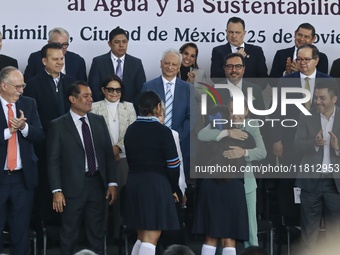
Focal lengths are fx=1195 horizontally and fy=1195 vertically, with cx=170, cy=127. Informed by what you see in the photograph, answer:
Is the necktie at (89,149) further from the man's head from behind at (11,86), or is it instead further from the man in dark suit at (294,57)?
the man in dark suit at (294,57)

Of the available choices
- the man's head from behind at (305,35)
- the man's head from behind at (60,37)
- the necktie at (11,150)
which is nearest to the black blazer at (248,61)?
the man's head from behind at (305,35)

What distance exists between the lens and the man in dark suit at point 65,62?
13.8 m

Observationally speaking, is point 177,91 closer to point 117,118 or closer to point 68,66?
point 117,118

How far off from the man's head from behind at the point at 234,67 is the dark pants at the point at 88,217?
205cm

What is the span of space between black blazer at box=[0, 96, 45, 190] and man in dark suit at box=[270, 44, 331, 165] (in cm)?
276

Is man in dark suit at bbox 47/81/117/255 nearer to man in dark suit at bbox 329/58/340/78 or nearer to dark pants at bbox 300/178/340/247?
dark pants at bbox 300/178/340/247

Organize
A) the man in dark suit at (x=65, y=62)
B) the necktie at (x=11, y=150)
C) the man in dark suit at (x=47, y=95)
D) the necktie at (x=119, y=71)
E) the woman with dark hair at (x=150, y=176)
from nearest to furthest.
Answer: the woman with dark hair at (x=150, y=176) → the necktie at (x=11, y=150) → the man in dark suit at (x=47, y=95) → the man in dark suit at (x=65, y=62) → the necktie at (x=119, y=71)

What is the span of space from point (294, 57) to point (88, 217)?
11.4ft

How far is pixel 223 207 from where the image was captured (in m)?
12.2

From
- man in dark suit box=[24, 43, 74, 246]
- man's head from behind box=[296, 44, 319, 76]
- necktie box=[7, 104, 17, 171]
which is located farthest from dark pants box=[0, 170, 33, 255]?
man's head from behind box=[296, 44, 319, 76]

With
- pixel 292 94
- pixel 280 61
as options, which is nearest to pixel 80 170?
pixel 292 94

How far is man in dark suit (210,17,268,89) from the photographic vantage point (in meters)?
14.1

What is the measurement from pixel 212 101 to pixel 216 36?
4.68 feet

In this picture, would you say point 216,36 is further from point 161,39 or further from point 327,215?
point 327,215
